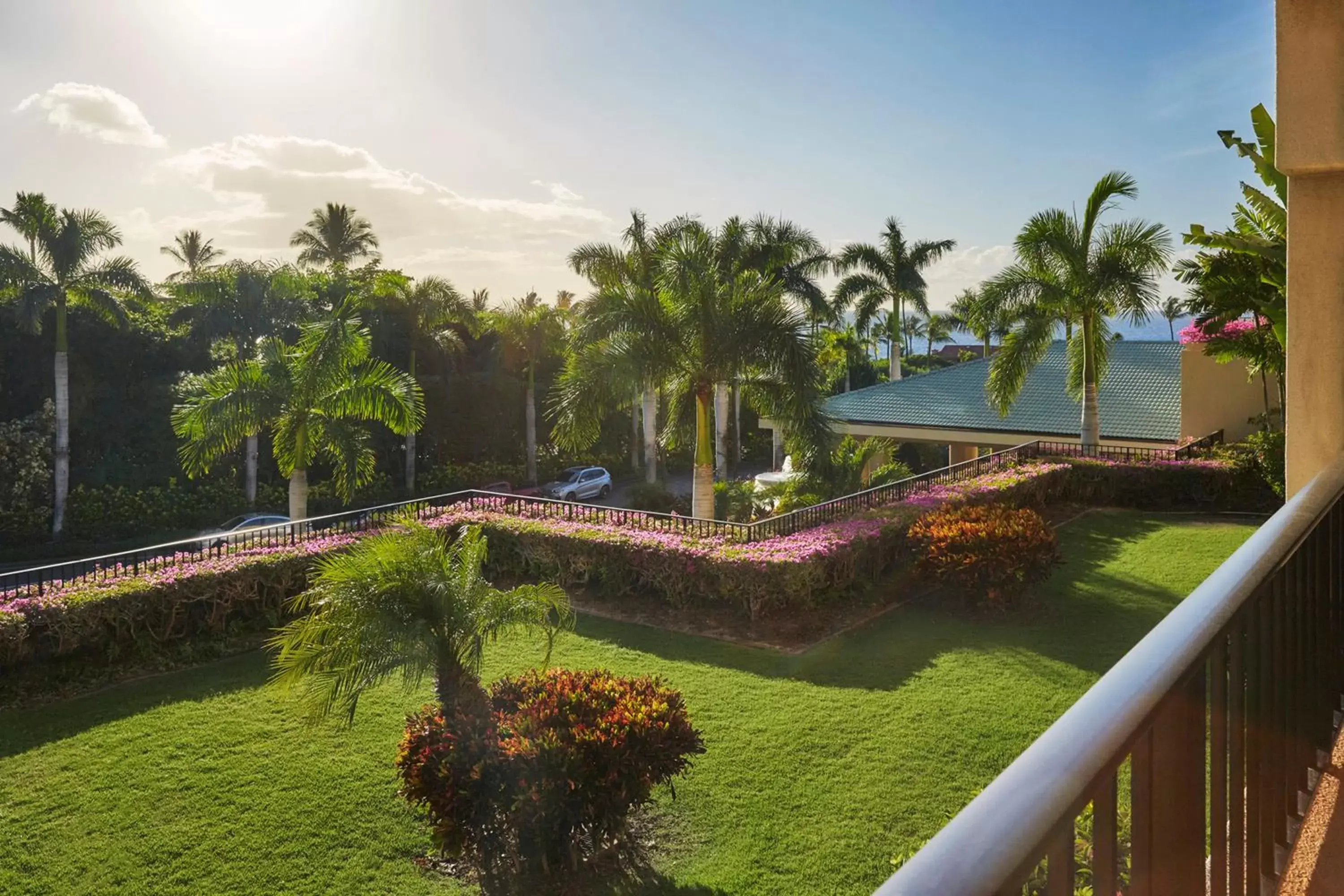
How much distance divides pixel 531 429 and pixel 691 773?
1079 inches

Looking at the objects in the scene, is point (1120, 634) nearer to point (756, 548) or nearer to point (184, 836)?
point (756, 548)

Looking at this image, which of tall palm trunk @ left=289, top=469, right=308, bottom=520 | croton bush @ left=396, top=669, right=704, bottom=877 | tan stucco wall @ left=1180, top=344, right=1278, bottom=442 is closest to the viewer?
croton bush @ left=396, top=669, right=704, bottom=877

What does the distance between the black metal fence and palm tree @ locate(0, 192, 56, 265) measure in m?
10.6

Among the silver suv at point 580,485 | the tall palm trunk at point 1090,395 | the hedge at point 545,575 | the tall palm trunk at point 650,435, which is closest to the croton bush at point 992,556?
the hedge at point 545,575

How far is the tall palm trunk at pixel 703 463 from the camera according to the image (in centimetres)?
1612

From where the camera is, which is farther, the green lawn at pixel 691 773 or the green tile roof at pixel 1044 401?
the green tile roof at pixel 1044 401

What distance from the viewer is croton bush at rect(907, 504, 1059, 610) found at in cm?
1199

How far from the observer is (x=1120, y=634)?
36.2 feet

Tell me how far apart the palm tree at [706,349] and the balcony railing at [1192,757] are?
43.9ft

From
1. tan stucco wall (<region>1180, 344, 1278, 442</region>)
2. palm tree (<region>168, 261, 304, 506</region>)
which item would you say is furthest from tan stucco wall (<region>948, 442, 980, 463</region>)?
palm tree (<region>168, 261, 304, 506</region>)

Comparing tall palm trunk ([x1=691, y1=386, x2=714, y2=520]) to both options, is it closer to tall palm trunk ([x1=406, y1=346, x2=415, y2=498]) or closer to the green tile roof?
the green tile roof

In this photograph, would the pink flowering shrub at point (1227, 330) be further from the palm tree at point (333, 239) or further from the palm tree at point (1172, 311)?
the palm tree at point (333, 239)

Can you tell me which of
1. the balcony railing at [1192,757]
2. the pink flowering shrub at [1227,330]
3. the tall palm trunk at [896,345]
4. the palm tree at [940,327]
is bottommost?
the balcony railing at [1192,757]

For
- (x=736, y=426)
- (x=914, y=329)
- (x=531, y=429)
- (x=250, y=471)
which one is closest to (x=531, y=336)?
(x=531, y=429)
